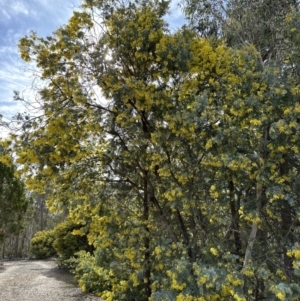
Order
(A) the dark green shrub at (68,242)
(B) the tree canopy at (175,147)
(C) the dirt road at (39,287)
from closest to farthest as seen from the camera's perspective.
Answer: (B) the tree canopy at (175,147)
(C) the dirt road at (39,287)
(A) the dark green shrub at (68,242)

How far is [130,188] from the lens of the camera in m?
5.11

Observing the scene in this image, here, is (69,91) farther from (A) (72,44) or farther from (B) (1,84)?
(B) (1,84)

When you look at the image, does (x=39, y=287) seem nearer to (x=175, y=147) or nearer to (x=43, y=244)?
(x=175, y=147)

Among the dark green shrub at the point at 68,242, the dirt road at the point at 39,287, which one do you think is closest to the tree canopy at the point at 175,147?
the dirt road at the point at 39,287

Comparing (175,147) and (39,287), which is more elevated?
(175,147)

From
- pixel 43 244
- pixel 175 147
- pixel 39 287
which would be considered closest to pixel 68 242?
pixel 39 287

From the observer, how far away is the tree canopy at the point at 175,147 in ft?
11.1

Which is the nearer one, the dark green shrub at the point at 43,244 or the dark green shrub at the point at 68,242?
the dark green shrub at the point at 68,242

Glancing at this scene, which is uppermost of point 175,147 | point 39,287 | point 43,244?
point 175,147

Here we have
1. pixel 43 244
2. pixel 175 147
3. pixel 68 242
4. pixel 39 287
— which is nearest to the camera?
pixel 175 147

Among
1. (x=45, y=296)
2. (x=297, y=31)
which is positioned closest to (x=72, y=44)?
(x=297, y=31)

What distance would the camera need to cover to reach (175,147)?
4.04 m

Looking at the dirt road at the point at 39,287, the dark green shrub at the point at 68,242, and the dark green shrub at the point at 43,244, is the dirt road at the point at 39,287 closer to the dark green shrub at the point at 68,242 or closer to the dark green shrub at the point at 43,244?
the dark green shrub at the point at 68,242

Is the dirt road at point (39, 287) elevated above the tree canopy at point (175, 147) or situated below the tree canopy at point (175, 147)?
below
